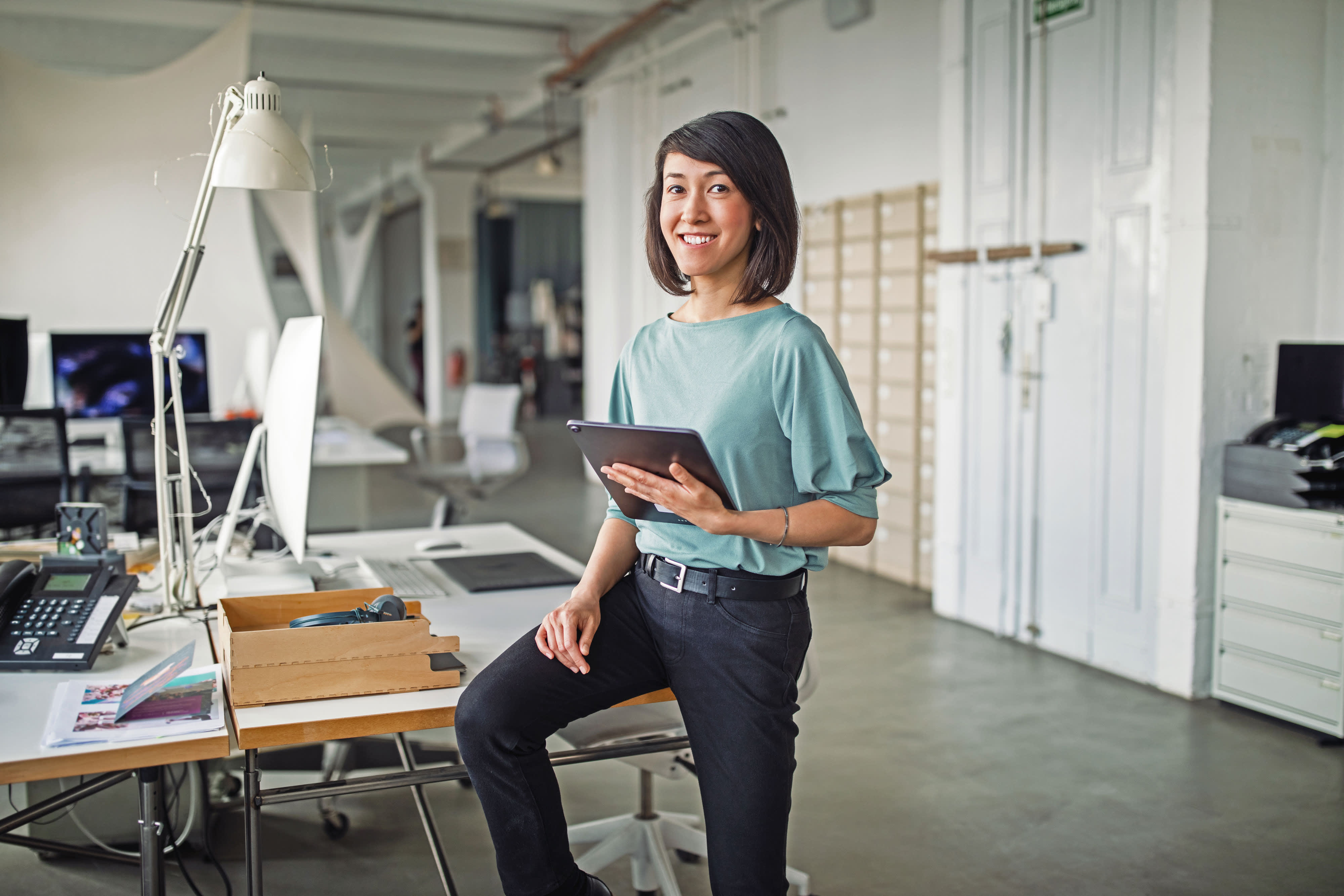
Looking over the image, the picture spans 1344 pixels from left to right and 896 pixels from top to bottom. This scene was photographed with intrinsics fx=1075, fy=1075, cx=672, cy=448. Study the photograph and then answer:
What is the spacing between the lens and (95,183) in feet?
17.6

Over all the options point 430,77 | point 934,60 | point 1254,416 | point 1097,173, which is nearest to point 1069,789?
point 1254,416

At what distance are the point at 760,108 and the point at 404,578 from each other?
4.94m

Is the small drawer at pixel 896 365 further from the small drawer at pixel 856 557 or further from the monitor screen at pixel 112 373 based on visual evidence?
the monitor screen at pixel 112 373

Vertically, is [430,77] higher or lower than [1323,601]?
higher

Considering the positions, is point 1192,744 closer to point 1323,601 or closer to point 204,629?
point 1323,601

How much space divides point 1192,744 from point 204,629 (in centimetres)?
280

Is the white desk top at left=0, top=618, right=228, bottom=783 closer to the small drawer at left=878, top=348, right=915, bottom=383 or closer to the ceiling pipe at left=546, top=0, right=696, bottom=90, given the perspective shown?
the small drawer at left=878, top=348, right=915, bottom=383

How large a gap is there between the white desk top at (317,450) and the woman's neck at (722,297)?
10.2 feet

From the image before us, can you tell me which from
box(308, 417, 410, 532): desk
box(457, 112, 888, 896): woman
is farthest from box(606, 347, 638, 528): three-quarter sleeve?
box(308, 417, 410, 532): desk

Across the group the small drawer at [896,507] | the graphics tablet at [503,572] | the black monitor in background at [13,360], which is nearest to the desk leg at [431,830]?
the graphics tablet at [503,572]

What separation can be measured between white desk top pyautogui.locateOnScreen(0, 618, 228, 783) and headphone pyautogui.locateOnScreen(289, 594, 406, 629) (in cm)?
23

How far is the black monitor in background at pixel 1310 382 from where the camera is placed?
3.47 m

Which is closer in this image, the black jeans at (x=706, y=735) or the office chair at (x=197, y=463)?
the black jeans at (x=706, y=735)

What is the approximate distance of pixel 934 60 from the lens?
5.10 m
